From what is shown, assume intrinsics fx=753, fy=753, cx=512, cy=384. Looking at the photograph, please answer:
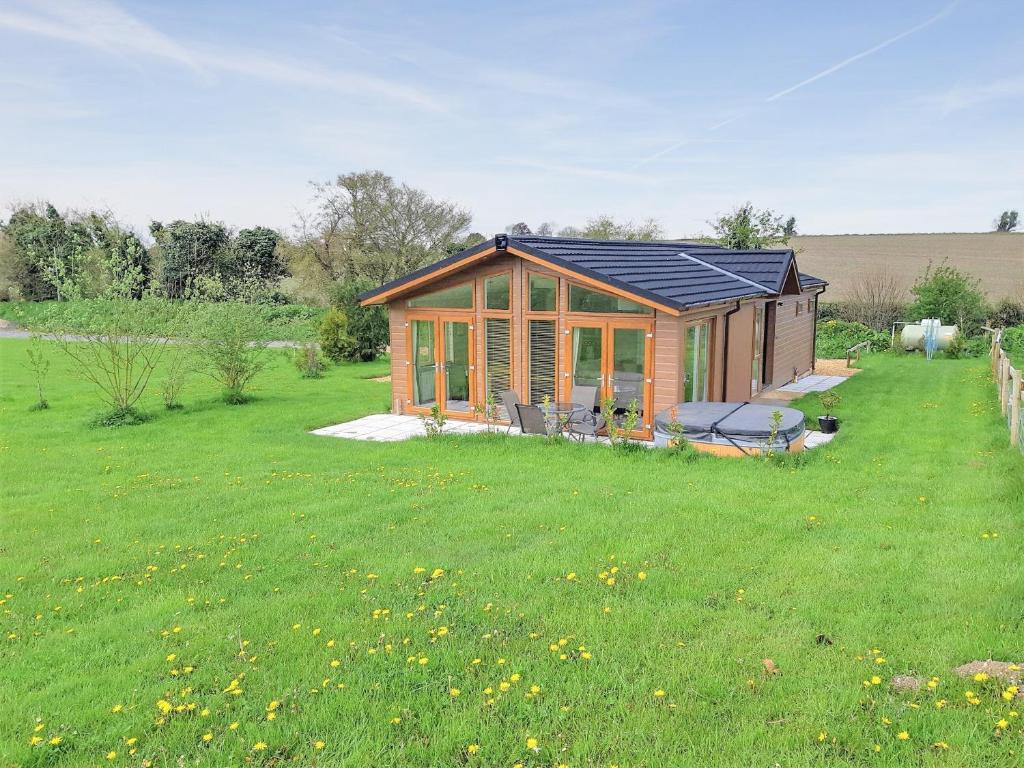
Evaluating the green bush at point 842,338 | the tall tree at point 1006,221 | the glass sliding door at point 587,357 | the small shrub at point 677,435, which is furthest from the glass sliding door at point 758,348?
the tall tree at point 1006,221

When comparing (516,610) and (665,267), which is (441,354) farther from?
(516,610)

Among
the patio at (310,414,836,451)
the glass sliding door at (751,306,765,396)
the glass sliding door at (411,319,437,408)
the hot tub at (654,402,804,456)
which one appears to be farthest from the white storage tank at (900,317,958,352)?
the glass sliding door at (411,319,437,408)

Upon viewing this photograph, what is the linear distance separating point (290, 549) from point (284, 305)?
37.0 m

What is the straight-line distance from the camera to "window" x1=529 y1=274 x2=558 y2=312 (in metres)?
13.4

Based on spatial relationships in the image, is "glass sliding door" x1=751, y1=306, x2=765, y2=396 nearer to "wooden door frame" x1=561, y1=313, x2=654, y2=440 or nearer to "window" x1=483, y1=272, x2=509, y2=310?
"wooden door frame" x1=561, y1=313, x2=654, y2=440

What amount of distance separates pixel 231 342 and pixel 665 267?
391 inches

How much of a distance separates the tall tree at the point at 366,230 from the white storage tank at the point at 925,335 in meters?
25.9

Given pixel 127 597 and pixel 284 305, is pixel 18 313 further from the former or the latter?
pixel 284 305

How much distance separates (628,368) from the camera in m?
12.9

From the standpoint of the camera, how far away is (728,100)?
24.0m

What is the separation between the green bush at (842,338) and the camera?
25.9 m

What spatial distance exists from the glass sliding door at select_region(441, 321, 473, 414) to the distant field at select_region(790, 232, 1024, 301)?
32.7 m

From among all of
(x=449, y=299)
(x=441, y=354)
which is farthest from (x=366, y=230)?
(x=449, y=299)

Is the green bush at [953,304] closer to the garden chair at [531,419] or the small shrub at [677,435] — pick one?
the small shrub at [677,435]
